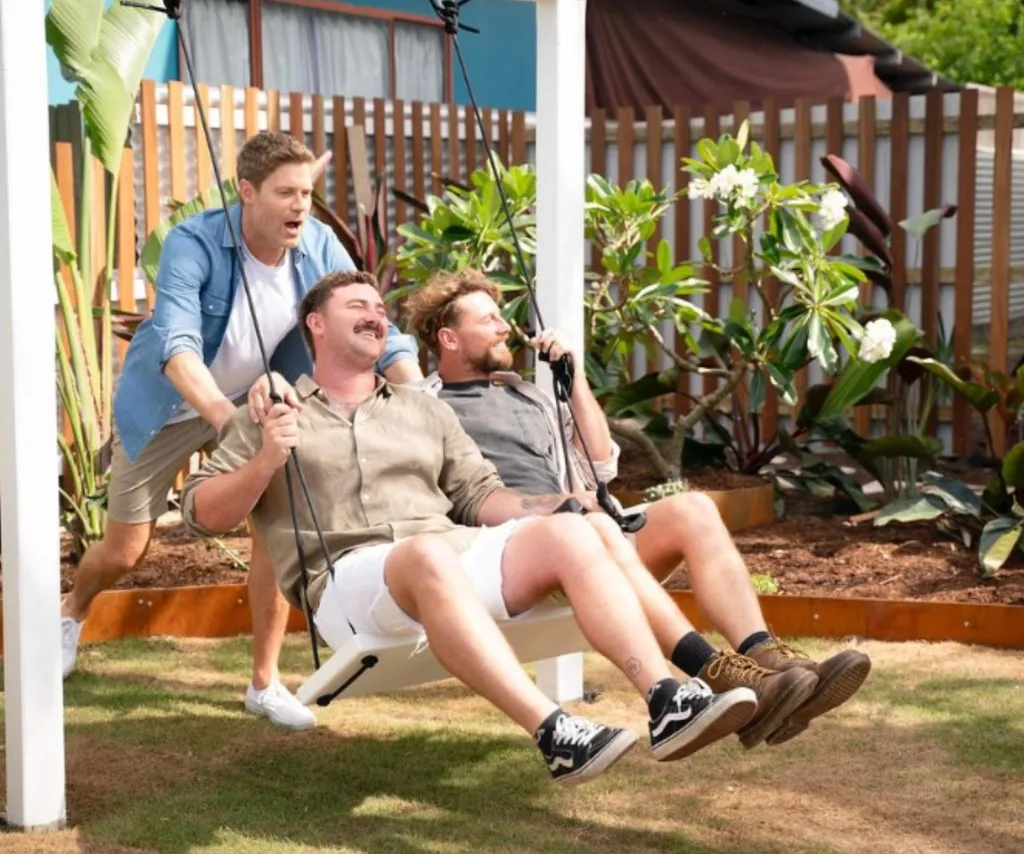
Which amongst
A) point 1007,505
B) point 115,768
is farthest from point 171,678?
point 1007,505

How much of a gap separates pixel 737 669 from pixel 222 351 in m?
1.80

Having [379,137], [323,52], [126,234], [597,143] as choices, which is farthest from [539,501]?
[323,52]

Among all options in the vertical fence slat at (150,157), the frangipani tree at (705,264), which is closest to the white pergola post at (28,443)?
the frangipani tree at (705,264)

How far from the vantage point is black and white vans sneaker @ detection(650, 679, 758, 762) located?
354 centimetres

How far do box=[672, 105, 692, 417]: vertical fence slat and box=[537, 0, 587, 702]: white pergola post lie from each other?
4.22m

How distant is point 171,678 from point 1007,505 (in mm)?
3281

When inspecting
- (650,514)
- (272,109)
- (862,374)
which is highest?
(272,109)

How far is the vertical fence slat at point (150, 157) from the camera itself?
26.2 feet

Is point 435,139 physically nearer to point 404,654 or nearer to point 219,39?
point 219,39

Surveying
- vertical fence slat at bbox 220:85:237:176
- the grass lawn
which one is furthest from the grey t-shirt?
vertical fence slat at bbox 220:85:237:176

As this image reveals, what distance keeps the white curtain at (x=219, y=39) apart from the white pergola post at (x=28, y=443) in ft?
24.0

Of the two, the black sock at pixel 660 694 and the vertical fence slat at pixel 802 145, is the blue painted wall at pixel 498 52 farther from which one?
the black sock at pixel 660 694

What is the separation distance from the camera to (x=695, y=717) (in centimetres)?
355

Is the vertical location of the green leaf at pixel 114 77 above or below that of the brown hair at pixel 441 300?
above
